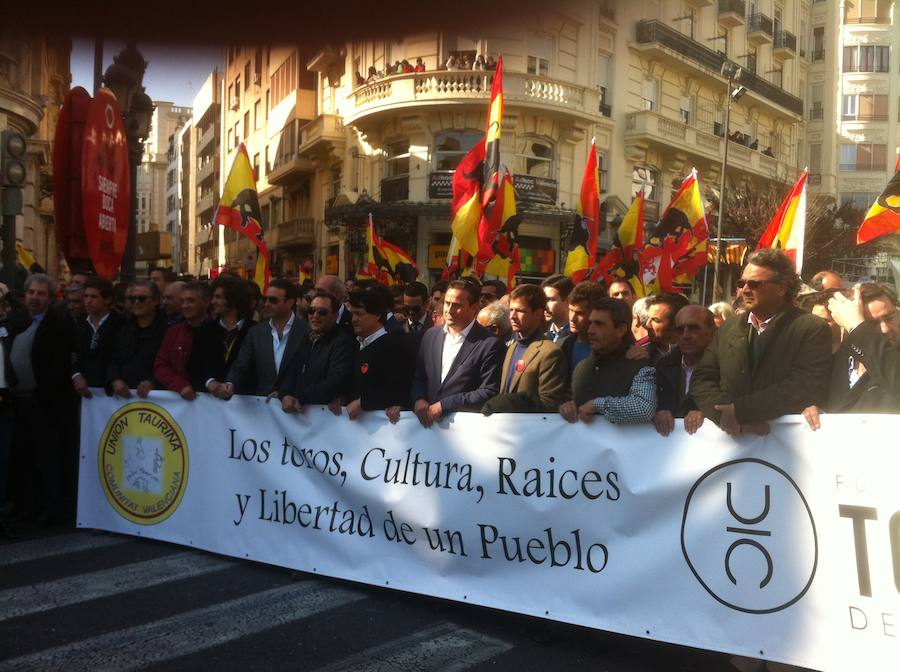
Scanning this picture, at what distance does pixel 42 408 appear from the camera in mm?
6699

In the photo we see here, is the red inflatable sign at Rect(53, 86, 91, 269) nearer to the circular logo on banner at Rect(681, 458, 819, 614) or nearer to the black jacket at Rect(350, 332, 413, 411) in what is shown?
the black jacket at Rect(350, 332, 413, 411)

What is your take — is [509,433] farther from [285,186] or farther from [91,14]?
[285,186]

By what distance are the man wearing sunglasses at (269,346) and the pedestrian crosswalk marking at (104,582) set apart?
1162mm

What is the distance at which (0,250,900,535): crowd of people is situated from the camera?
13.6 ft

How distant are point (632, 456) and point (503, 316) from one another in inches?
80.2

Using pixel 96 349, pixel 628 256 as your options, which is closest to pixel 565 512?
pixel 96 349

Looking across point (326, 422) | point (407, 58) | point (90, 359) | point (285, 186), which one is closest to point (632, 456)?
point (326, 422)

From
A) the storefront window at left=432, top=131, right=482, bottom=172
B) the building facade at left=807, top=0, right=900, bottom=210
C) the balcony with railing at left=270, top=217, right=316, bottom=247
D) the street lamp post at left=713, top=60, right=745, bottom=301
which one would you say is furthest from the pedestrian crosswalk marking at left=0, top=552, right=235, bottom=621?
the building facade at left=807, top=0, right=900, bottom=210

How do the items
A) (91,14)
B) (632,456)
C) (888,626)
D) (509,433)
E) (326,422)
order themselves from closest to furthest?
1. (91,14)
2. (888,626)
3. (632,456)
4. (509,433)
5. (326,422)

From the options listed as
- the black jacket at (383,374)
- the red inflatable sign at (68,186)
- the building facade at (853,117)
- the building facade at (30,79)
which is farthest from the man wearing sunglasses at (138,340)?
the building facade at (853,117)

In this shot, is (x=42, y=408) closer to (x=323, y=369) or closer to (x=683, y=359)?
(x=323, y=369)

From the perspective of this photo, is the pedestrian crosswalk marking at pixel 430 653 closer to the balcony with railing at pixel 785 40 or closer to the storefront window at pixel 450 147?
the balcony with railing at pixel 785 40

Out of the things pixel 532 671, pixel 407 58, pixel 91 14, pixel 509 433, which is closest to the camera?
pixel 91 14

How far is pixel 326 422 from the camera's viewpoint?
5.41 metres
